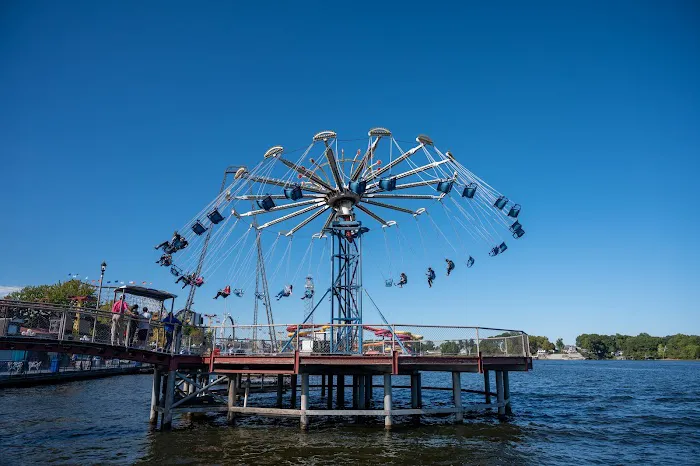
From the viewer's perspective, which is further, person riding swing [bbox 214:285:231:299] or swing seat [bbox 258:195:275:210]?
person riding swing [bbox 214:285:231:299]

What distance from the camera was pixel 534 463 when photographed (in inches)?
687

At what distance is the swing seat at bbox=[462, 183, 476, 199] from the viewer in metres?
26.7

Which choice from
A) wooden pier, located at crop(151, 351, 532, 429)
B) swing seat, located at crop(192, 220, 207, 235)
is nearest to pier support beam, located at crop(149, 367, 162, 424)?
wooden pier, located at crop(151, 351, 532, 429)

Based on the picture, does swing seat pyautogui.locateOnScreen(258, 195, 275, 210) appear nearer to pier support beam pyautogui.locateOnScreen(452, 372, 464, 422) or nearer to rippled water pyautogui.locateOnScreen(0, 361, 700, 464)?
rippled water pyautogui.locateOnScreen(0, 361, 700, 464)

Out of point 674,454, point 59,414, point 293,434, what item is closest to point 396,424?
point 293,434

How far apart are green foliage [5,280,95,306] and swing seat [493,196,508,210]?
74546 millimetres

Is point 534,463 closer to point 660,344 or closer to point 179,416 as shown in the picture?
point 179,416

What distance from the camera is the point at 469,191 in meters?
26.8

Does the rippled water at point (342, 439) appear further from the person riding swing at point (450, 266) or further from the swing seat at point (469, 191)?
the swing seat at point (469, 191)

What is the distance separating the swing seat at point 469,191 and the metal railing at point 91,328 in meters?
17.7

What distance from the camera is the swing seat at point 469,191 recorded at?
1051 inches

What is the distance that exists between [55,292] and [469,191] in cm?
8048

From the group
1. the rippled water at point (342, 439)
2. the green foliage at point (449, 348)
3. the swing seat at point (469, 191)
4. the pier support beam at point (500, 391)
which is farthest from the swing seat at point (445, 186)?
the rippled water at point (342, 439)

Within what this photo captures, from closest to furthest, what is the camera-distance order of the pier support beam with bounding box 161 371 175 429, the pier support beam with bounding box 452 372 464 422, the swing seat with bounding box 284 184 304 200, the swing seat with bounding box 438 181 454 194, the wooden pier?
the wooden pier, the pier support beam with bounding box 161 371 175 429, the pier support beam with bounding box 452 372 464 422, the swing seat with bounding box 284 184 304 200, the swing seat with bounding box 438 181 454 194
